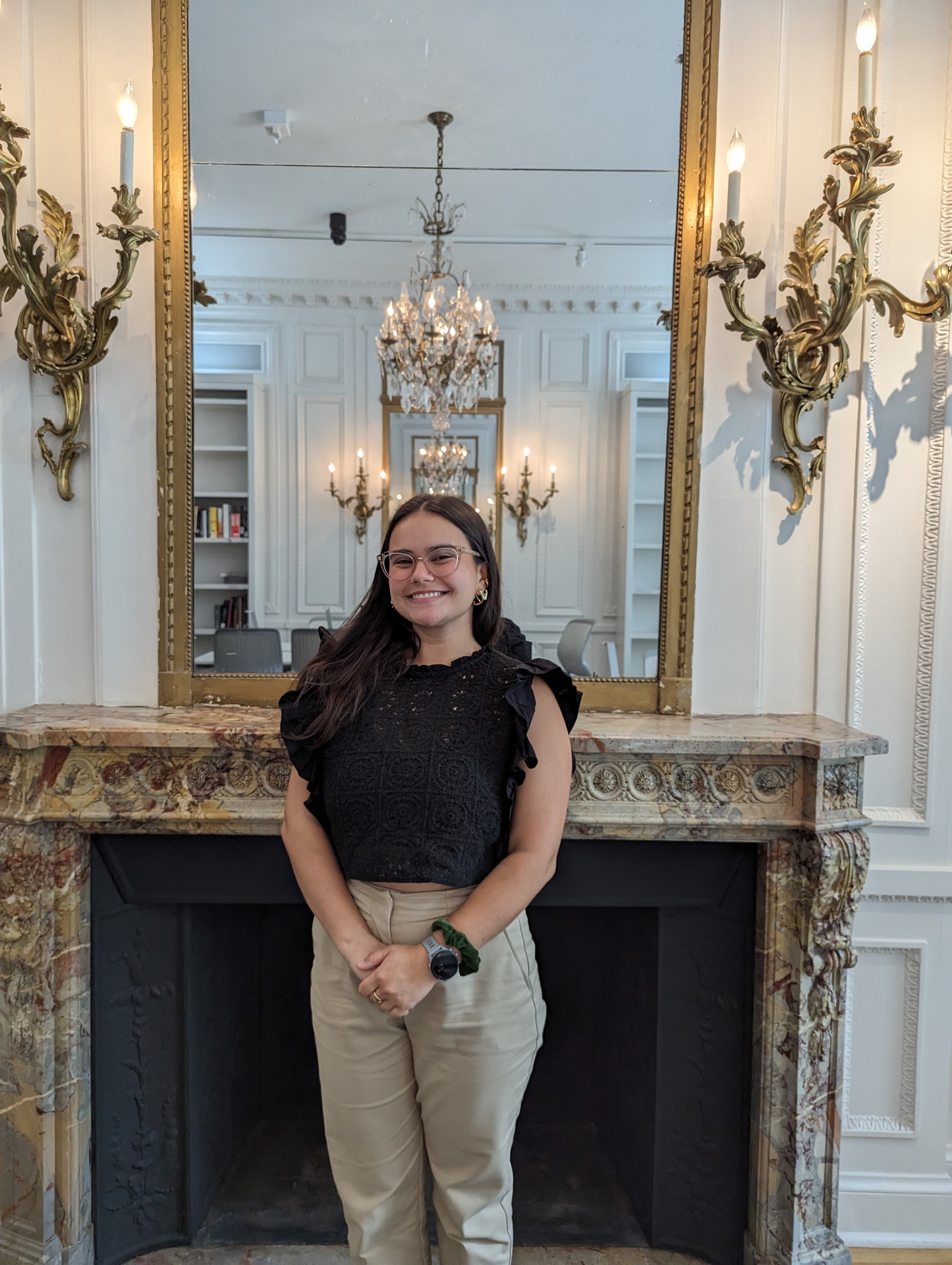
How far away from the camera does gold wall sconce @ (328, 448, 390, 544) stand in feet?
5.65

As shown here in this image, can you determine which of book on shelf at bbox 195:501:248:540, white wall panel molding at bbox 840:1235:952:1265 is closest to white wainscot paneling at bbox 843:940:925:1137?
white wall panel molding at bbox 840:1235:952:1265

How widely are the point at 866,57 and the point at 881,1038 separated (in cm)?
200

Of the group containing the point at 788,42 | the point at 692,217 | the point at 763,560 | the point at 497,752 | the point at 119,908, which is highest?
the point at 788,42

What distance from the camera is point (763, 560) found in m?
1.78

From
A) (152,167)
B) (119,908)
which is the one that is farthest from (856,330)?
(119,908)

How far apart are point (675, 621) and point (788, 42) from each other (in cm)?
123

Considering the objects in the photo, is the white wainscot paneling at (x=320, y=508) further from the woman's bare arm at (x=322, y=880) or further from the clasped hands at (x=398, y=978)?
the clasped hands at (x=398, y=978)

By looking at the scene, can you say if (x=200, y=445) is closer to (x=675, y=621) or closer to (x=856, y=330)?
(x=675, y=621)

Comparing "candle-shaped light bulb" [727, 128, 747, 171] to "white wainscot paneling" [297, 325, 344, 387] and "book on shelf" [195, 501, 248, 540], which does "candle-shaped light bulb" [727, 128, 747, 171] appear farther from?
"book on shelf" [195, 501, 248, 540]

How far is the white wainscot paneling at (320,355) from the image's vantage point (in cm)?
170

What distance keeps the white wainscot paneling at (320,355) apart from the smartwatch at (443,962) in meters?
1.13

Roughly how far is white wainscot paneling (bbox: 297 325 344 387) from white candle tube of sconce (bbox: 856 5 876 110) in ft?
3.54

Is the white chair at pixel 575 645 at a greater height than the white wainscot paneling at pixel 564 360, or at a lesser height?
lesser

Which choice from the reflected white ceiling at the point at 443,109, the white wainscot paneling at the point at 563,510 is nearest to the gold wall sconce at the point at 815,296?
the reflected white ceiling at the point at 443,109
